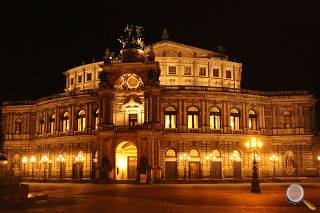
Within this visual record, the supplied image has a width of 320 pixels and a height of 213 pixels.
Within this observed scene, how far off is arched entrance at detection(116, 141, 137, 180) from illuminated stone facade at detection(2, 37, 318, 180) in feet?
0.48

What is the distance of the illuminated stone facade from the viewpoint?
59438 mm

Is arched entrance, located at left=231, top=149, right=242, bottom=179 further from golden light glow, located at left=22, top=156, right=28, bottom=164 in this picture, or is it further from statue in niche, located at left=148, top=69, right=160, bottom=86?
golden light glow, located at left=22, top=156, right=28, bottom=164

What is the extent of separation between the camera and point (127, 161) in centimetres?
6222

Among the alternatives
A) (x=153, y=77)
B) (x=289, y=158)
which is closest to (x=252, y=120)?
(x=289, y=158)

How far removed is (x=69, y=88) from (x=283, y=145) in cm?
3940

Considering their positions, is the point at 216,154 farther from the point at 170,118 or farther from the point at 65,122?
the point at 65,122

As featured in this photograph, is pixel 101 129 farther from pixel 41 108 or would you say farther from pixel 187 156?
pixel 41 108

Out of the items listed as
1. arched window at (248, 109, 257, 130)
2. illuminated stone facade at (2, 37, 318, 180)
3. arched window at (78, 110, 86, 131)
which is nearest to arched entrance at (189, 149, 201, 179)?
illuminated stone facade at (2, 37, 318, 180)

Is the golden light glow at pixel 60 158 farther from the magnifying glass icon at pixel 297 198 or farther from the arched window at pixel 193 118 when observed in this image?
the magnifying glass icon at pixel 297 198

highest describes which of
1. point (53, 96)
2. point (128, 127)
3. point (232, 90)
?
point (232, 90)

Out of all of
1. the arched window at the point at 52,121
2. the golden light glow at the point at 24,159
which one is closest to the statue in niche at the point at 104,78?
the arched window at the point at 52,121

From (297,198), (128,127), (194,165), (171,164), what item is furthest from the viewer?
(194,165)

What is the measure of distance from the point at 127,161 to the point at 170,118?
8.92 metres

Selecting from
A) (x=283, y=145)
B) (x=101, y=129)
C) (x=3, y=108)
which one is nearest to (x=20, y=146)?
(x=3, y=108)
